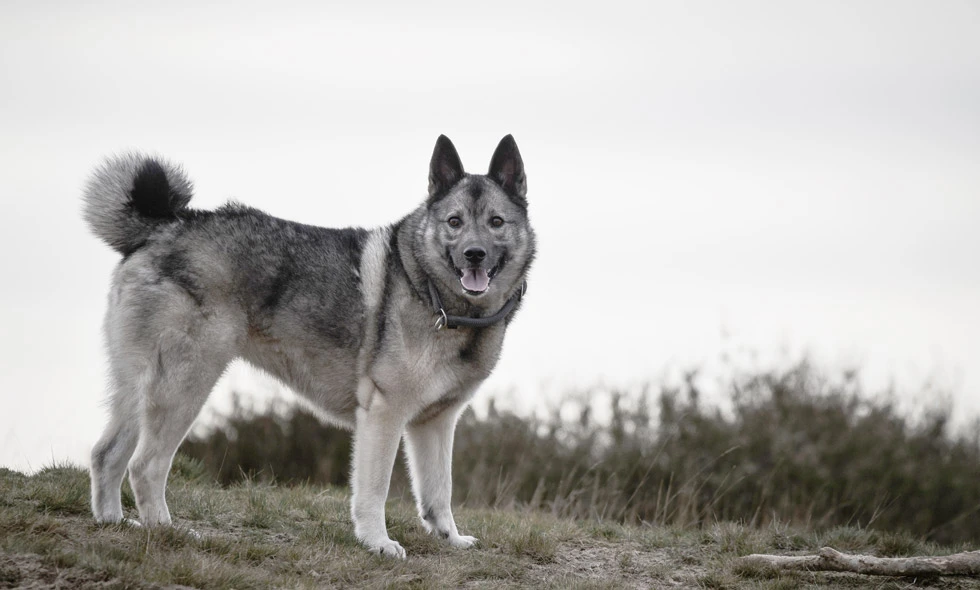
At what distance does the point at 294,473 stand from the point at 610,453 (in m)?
3.94

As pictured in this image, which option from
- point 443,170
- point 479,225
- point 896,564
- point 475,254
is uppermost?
point 443,170

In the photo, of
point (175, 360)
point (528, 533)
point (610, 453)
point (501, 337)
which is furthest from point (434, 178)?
point (610, 453)

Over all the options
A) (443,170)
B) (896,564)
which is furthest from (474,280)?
(896,564)

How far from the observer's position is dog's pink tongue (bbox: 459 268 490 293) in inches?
221

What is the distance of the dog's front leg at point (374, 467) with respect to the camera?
5574 mm

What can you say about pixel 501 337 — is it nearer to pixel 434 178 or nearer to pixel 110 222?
pixel 434 178

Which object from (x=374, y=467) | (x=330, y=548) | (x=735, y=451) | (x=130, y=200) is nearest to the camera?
(x=330, y=548)

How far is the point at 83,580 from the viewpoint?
4328 mm

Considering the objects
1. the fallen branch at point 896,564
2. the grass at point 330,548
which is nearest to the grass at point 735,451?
the grass at point 330,548

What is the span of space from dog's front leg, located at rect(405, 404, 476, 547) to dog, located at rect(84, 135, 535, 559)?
11mm

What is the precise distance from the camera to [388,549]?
548 centimetres

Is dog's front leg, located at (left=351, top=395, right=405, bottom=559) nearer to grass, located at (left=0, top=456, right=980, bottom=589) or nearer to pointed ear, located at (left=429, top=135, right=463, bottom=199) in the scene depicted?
grass, located at (left=0, top=456, right=980, bottom=589)

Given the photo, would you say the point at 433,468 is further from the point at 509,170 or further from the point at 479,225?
the point at 509,170

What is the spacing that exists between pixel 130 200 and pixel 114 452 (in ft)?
5.00
